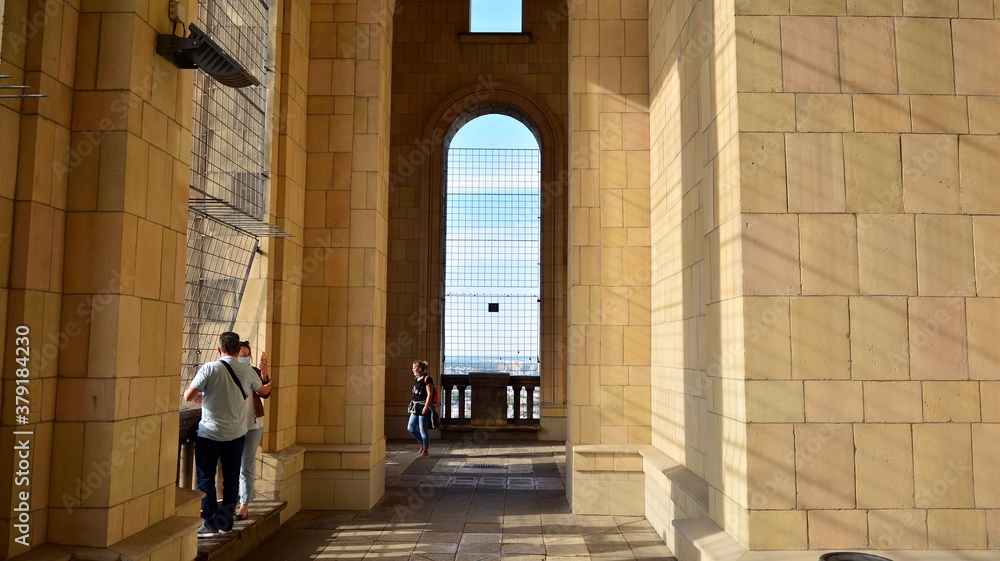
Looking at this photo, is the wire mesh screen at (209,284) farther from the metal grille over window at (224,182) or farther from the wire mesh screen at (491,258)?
the wire mesh screen at (491,258)

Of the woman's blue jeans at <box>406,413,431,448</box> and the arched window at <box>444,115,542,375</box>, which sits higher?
the arched window at <box>444,115,542,375</box>

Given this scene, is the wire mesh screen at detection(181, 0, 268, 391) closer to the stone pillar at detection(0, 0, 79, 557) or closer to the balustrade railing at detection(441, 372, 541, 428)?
the stone pillar at detection(0, 0, 79, 557)

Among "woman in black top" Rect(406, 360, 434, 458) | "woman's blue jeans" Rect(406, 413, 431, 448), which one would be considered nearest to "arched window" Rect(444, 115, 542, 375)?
"woman's blue jeans" Rect(406, 413, 431, 448)

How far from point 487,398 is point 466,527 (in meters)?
7.25

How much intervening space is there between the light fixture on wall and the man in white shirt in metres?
2.09

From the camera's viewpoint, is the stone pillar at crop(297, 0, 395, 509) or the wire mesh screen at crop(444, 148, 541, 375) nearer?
the stone pillar at crop(297, 0, 395, 509)

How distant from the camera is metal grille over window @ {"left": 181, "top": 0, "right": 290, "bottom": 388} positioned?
588cm

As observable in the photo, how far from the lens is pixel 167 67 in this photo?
4.54 metres

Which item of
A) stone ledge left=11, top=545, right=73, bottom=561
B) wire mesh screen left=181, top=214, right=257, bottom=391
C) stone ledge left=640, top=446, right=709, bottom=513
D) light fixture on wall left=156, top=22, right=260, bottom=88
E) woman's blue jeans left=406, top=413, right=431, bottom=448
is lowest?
woman's blue jeans left=406, top=413, right=431, bottom=448

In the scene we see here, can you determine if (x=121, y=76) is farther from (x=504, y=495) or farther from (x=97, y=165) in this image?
(x=504, y=495)

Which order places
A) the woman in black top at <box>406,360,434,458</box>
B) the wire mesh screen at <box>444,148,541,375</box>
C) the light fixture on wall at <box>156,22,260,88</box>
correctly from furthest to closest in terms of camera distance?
the wire mesh screen at <box>444,148,541,375</box> → the woman in black top at <box>406,360,434,458</box> → the light fixture on wall at <box>156,22,260,88</box>

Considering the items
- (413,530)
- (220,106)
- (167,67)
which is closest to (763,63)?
(167,67)

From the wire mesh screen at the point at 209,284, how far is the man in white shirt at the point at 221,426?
0.59m

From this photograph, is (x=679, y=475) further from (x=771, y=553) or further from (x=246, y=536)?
(x=246, y=536)
